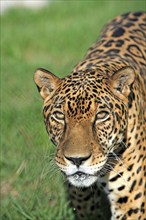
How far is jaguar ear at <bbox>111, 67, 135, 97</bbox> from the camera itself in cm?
536

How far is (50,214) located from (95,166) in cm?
148

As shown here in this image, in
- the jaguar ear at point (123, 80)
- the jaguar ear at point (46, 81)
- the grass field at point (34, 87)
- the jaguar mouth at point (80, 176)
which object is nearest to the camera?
the jaguar mouth at point (80, 176)

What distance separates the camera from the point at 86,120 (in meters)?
5.18

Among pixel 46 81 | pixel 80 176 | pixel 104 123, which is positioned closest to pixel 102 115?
pixel 104 123

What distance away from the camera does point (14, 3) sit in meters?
15.1

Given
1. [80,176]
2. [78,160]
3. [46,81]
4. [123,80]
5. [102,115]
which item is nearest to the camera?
[78,160]

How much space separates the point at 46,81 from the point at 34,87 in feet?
12.7

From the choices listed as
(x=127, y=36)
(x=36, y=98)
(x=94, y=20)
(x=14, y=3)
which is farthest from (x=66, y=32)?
(x=127, y=36)

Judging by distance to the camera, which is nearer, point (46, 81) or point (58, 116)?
point (58, 116)

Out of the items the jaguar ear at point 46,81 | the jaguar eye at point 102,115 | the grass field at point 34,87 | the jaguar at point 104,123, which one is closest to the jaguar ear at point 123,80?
the jaguar at point 104,123

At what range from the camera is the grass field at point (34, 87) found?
6.55m

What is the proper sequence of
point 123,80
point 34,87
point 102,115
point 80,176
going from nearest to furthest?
point 80,176 → point 102,115 → point 123,80 → point 34,87

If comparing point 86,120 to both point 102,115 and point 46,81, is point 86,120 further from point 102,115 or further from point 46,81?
point 46,81

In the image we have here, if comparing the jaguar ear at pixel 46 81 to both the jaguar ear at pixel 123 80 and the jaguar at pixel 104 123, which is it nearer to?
the jaguar at pixel 104 123
